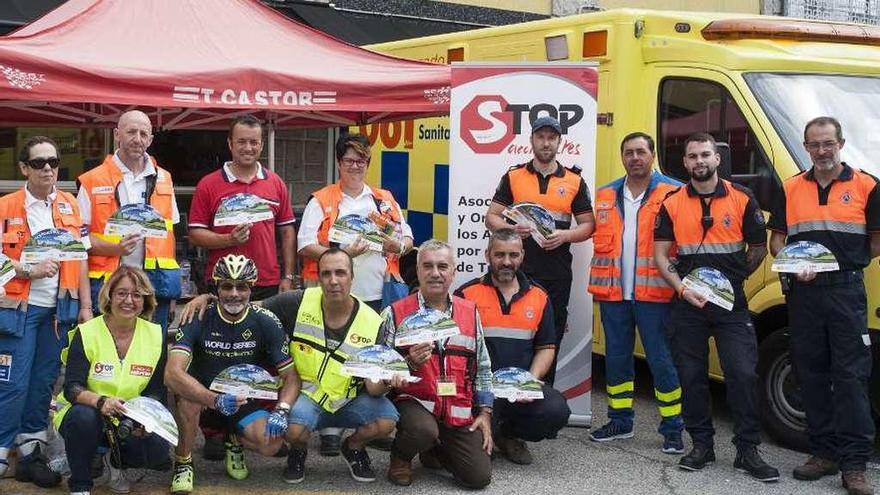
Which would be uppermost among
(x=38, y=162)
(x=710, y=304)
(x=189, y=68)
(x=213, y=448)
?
(x=189, y=68)

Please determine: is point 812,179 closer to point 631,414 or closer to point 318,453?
point 631,414

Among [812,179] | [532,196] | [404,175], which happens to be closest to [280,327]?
[532,196]

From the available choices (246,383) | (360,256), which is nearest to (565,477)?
(360,256)

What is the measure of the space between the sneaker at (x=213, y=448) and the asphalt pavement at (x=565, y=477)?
56mm

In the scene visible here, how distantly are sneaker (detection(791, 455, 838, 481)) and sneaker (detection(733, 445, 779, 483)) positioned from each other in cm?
13

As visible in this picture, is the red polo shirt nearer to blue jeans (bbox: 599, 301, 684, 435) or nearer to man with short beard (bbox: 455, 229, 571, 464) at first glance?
man with short beard (bbox: 455, 229, 571, 464)

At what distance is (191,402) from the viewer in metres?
5.66

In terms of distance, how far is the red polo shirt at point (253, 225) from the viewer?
6375mm

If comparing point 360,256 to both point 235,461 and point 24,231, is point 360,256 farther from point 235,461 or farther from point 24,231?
point 24,231

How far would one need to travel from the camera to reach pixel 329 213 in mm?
6566

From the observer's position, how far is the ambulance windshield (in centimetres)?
679

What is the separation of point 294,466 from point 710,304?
2.30m

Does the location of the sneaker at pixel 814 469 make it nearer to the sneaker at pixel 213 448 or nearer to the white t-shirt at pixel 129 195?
the sneaker at pixel 213 448

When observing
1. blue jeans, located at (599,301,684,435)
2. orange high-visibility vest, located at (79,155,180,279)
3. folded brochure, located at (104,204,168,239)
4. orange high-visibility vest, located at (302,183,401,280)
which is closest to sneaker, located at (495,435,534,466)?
blue jeans, located at (599,301,684,435)
